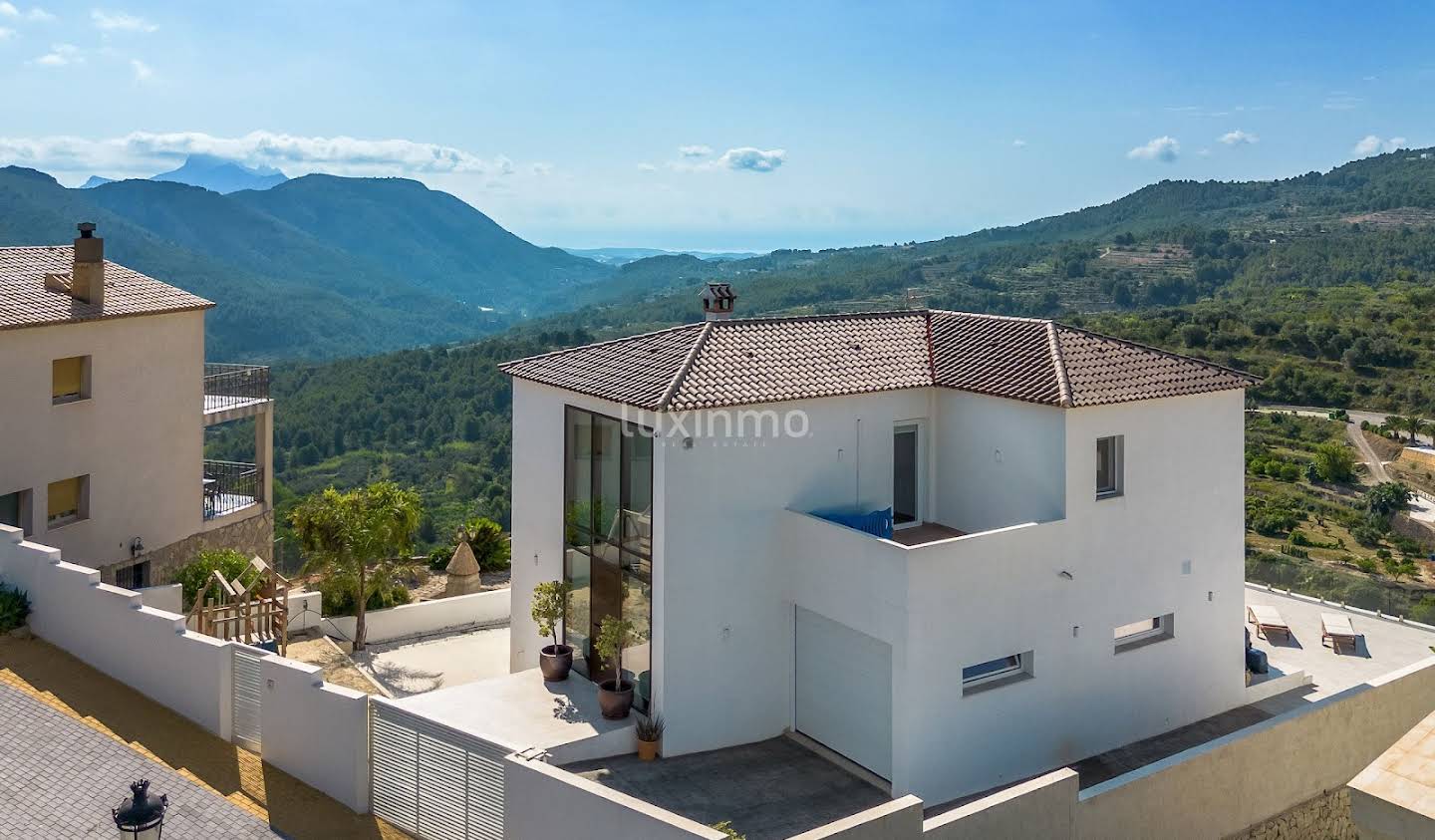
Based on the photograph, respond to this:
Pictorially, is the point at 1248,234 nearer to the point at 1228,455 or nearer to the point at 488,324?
the point at 1228,455

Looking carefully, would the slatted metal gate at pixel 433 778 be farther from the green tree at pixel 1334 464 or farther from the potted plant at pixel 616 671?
the green tree at pixel 1334 464

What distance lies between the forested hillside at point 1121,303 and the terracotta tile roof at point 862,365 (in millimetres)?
35252

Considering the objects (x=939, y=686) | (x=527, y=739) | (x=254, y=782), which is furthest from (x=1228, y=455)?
(x=254, y=782)

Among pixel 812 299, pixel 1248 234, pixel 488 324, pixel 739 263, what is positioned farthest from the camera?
pixel 488 324

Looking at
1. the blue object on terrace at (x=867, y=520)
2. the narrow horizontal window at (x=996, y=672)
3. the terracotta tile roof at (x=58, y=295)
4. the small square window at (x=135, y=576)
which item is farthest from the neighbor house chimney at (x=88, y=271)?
the narrow horizontal window at (x=996, y=672)

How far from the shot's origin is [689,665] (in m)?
16.4

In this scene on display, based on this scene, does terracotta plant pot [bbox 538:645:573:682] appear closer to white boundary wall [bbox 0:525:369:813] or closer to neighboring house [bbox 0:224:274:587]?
white boundary wall [bbox 0:525:369:813]

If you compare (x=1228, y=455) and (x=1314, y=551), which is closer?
(x=1228, y=455)

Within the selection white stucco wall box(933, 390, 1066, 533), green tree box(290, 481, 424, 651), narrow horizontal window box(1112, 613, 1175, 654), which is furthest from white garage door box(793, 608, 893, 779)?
green tree box(290, 481, 424, 651)

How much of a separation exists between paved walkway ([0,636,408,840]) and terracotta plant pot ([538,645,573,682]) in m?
4.65

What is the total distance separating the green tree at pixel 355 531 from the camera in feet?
74.2

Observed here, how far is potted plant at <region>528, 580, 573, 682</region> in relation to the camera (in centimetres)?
1812

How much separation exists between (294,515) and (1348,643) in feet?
74.9

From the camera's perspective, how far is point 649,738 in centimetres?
1602
